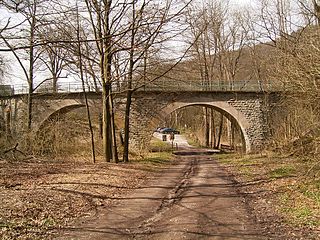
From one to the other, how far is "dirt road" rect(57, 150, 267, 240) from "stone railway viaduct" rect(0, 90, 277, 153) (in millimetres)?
19456

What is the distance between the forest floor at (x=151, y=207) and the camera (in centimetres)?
684

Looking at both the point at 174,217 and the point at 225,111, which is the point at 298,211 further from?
the point at 225,111

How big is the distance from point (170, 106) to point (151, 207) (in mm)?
23158

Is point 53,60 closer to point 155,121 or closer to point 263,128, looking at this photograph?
point 155,121

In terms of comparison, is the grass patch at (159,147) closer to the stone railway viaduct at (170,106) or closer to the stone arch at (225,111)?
the stone railway viaduct at (170,106)

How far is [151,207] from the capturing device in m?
9.07

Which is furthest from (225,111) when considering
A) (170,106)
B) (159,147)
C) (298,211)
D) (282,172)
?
(298,211)

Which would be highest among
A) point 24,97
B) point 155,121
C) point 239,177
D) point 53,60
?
point 53,60

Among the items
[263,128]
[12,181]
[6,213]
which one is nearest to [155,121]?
[263,128]

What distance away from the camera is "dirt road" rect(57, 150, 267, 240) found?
22.0ft

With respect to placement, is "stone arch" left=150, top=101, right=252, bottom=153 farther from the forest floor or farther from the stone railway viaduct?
the forest floor

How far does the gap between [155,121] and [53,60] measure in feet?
30.1

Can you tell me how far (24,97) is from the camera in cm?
3353

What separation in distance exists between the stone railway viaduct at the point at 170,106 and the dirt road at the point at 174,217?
19456 millimetres
